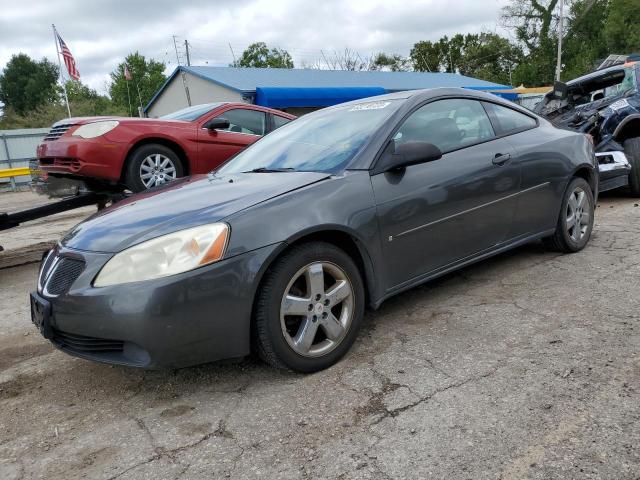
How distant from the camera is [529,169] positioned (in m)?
3.93

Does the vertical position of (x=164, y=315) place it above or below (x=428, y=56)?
below

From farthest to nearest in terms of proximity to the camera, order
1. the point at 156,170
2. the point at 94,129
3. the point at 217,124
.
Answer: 1. the point at 217,124
2. the point at 156,170
3. the point at 94,129

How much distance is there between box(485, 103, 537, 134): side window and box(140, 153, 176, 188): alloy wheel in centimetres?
345

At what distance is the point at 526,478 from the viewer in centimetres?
189

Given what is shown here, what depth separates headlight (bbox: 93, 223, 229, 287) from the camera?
240cm

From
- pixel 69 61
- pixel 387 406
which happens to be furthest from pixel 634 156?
pixel 69 61

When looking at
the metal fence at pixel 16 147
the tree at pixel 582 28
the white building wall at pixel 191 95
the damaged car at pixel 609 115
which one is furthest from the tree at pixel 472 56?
the damaged car at pixel 609 115

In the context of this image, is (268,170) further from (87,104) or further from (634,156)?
(87,104)

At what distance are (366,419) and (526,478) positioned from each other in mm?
687

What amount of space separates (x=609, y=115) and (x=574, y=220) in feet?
9.77


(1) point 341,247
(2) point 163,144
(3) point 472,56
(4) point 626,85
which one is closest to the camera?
(1) point 341,247

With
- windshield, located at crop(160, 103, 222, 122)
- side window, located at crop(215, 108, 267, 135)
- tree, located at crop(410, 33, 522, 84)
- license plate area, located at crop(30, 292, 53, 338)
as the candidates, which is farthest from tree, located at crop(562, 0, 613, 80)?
license plate area, located at crop(30, 292, 53, 338)

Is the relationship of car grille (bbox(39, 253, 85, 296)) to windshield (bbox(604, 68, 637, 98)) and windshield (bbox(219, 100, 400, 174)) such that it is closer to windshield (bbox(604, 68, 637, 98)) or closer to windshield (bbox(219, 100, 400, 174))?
windshield (bbox(219, 100, 400, 174))

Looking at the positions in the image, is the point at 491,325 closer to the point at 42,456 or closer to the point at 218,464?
the point at 218,464
